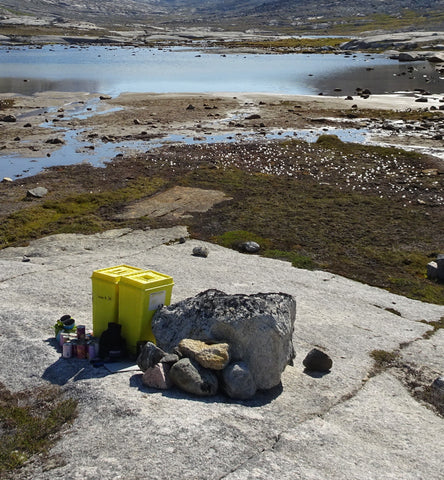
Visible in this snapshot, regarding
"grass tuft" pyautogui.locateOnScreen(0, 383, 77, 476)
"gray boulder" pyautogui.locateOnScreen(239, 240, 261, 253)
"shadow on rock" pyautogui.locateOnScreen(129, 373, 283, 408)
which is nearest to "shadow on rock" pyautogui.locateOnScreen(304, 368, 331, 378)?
"shadow on rock" pyautogui.locateOnScreen(129, 373, 283, 408)

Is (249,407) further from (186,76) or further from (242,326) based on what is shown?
(186,76)

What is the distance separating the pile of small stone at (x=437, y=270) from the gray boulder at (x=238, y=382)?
30.4 feet

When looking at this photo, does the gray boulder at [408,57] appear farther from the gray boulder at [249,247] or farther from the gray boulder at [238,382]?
the gray boulder at [238,382]

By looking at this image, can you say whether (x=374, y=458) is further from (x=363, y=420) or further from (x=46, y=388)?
(x=46, y=388)

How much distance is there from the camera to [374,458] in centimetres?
846

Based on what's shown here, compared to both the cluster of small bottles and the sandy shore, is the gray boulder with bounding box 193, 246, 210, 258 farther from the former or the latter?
the sandy shore

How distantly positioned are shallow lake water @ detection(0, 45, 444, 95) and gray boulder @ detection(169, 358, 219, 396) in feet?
154

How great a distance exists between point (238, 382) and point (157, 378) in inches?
47.1

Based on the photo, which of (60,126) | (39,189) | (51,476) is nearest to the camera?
(51,476)

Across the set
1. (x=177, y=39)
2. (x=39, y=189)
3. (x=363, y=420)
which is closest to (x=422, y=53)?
(x=177, y=39)

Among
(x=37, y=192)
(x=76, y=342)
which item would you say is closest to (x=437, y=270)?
(x=76, y=342)

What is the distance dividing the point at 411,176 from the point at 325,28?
164 metres

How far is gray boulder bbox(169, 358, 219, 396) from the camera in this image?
9.48 meters

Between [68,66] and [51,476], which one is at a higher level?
[51,476]
